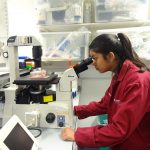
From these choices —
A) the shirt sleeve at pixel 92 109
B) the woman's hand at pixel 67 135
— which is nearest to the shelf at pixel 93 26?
the shirt sleeve at pixel 92 109

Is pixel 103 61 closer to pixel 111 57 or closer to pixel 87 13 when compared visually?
pixel 111 57

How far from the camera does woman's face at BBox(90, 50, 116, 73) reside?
1.22 meters

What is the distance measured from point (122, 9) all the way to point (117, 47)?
954mm

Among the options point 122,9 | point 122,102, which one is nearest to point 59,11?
point 122,9

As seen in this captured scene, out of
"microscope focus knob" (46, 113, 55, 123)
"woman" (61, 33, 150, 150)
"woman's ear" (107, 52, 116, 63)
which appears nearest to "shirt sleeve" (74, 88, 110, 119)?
"woman" (61, 33, 150, 150)

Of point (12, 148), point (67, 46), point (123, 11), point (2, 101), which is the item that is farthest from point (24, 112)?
point (123, 11)

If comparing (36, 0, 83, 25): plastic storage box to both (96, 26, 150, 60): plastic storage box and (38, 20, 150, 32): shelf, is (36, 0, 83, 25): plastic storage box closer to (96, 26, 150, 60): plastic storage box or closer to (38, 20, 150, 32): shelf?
(38, 20, 150, 32): shelf

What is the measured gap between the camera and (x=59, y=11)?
2064mm

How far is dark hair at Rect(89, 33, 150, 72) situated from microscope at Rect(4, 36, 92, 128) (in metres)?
0.11

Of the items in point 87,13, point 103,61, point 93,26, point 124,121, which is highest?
point 87,13

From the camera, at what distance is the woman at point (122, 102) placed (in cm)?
104

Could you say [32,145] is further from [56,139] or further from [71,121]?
[71,121]

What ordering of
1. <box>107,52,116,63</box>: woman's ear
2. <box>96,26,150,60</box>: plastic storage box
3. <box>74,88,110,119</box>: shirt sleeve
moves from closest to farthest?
1. <box>107,52,116,63</box>: woman's ear
2. <box>74,88,110,119</box>: shirt sleeve
3. <box>96,26,150,60</box>: plastic storage box

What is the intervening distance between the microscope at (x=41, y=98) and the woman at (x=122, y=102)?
5.0 inches
